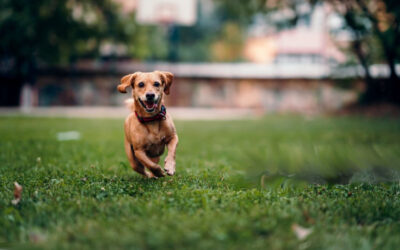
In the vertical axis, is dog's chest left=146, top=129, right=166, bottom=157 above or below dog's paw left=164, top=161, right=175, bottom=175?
above

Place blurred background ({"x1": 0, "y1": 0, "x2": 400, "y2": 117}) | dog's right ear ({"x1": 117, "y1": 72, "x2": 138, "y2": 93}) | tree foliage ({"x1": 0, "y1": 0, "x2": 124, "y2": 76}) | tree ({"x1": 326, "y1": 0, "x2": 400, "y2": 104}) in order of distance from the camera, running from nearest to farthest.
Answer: dog's right ear ({"x1": 117, "y1": 72, "x2": 138, "y2": 93}) < tree ({"x1": 326, "y1": 0, "x2": 400, "y2": 104}) < tree foliage ({"x1": 0, "y1": 0, "x2": 124, "y2": 76}) < blurred background ({"x1": 0, "y1": 0, "x2": 400, "y2": 117})

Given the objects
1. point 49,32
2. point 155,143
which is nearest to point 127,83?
point 155,143

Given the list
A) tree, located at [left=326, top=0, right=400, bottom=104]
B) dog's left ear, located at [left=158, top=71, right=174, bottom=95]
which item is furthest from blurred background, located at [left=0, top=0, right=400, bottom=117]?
dog's left ear, located at [left=158, top=71, right=174, bottom=95]

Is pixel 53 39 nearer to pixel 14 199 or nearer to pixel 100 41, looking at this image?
pixel 100 41

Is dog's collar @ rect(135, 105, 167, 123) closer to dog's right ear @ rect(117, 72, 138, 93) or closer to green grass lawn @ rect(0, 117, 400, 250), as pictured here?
dog's right ear @ rect(117, 72, 138, 93)

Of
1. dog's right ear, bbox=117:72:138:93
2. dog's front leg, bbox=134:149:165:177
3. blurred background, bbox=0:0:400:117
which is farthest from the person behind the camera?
blurred background, bbox=0:0:400:117

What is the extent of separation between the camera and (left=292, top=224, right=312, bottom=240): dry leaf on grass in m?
2.30

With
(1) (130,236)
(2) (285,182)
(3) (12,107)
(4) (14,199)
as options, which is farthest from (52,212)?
(3) (12,107)

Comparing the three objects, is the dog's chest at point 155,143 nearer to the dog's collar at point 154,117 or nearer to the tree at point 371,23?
the dog's collar at point 154,117

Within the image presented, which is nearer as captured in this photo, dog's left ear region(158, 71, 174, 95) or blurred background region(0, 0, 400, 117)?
dog's left ear region(158, 71, 174, 95)

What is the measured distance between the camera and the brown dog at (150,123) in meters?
3.60

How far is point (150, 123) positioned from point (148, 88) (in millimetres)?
332

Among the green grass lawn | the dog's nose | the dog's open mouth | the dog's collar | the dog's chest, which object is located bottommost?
the green grass lawn

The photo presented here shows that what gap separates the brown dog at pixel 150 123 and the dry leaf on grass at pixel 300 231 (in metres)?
1.38
